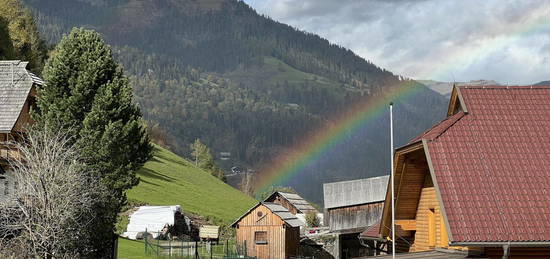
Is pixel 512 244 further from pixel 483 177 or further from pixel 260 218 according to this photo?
pixel 260 218

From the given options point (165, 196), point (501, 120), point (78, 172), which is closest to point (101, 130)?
point (78, 172)

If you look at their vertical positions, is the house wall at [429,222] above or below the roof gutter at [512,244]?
above

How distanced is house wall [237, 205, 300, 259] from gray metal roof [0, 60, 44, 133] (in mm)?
28525

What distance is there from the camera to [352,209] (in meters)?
85.8

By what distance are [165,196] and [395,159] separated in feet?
272

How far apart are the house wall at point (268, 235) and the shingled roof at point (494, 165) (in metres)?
52.3

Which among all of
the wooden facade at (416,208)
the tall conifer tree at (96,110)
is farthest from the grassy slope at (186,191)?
the wooden facade at (416,208)

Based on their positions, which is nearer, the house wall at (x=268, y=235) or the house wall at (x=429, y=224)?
the house wall at (x=429, y=224)

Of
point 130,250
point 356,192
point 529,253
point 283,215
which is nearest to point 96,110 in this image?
point 130,250

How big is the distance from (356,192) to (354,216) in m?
2.83

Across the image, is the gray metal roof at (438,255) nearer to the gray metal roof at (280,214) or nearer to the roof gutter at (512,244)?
the roof gutter at (512,244)

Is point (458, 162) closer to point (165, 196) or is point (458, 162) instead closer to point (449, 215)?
point (449, 215)

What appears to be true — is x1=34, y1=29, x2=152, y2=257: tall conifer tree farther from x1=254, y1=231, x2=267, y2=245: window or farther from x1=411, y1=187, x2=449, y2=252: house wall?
x1=411, y1=187, x2=449, y2=252: house wall

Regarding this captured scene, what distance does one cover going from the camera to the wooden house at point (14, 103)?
57625 mm
